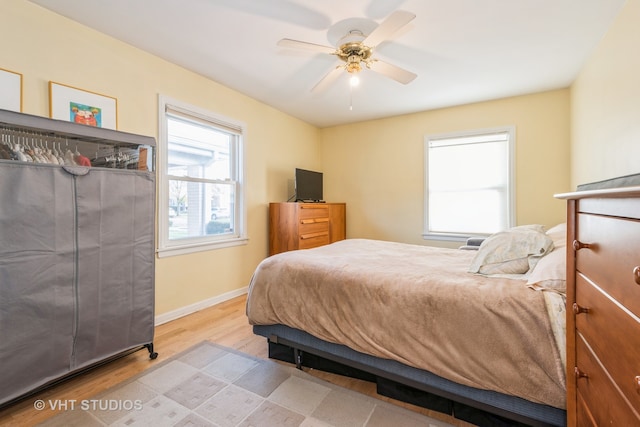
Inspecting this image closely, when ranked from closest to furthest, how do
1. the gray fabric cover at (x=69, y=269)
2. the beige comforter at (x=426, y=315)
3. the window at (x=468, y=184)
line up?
the beige comforter at (x=426, y=315)
the gray fabric cover at (x=69, y=269)
the window at (x=468, y=184)

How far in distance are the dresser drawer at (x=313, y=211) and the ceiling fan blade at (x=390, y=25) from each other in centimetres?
219

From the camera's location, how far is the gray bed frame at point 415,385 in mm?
1220

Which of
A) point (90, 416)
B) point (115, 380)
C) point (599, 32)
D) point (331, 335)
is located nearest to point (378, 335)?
point (331, 335)

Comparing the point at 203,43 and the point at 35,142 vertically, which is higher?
the point at 203,43

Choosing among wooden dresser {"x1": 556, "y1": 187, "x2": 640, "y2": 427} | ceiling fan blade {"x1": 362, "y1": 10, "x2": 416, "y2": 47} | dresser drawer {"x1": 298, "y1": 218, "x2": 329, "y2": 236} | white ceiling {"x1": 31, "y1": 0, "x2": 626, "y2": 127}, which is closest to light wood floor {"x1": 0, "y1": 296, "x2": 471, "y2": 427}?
wooden dresser {"x1": 556, "y1": 187, "x2": 640, "y2": 427}

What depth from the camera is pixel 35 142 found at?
67.1 inches

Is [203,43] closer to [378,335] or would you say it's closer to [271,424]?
[378,335]

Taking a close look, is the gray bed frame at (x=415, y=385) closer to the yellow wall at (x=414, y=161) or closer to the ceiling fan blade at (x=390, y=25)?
the ceiling fan blade at (x=390, y=25)

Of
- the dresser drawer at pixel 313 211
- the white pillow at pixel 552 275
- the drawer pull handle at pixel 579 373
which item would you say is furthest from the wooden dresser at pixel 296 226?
the drawer pull handle at pixel 579 373

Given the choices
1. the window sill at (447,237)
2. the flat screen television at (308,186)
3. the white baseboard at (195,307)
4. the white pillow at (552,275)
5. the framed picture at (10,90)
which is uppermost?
Answer: the framed picture at (10,90)

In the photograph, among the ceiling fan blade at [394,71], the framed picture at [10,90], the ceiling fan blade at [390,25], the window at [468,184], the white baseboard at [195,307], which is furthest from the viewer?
the window at [468,184]

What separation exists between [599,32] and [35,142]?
415cm

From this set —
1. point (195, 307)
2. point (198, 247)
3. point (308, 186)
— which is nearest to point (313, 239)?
point (308, 186)

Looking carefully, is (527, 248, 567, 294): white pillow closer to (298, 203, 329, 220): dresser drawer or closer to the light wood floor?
the light wood floor
